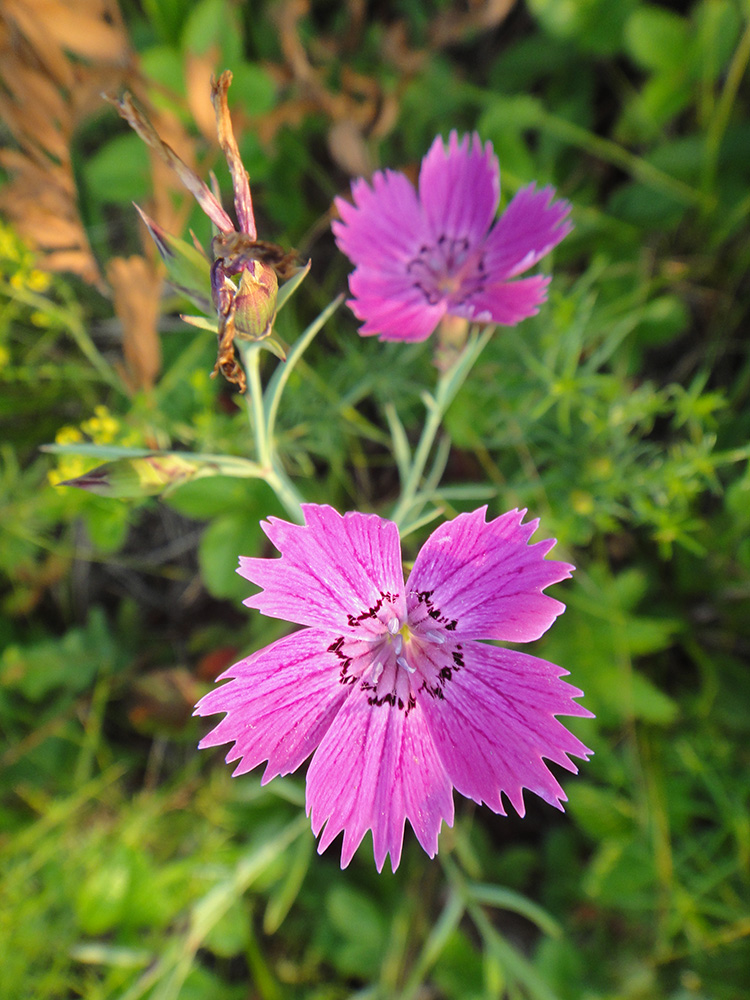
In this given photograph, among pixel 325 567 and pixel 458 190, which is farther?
pixel 458 190

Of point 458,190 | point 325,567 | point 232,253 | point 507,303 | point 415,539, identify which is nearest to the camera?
point 232,253

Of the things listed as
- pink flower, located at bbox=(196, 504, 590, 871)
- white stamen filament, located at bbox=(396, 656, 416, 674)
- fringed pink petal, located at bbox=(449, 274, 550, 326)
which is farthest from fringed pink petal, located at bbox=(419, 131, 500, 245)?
white stamen filament, located at bbox=(396, 656, 416, 674)

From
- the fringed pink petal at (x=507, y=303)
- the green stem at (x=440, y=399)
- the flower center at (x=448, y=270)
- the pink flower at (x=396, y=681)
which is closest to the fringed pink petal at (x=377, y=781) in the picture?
the pink flower at (x=396, y=681)

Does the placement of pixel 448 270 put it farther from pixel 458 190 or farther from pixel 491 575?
pixel 491 575

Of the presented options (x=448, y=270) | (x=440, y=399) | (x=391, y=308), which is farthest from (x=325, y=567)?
(x=448, y=270)

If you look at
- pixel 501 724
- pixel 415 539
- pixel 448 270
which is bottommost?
pixel 501 724

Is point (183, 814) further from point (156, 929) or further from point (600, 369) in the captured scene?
point (600, 369)

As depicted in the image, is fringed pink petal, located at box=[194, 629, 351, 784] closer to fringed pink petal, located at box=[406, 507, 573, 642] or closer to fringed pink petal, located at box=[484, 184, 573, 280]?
fringed pink petal, located at box=[406, 507, 573, 642]

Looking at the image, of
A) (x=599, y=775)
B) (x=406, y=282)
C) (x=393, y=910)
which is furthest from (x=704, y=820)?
(x=406, y=282)
